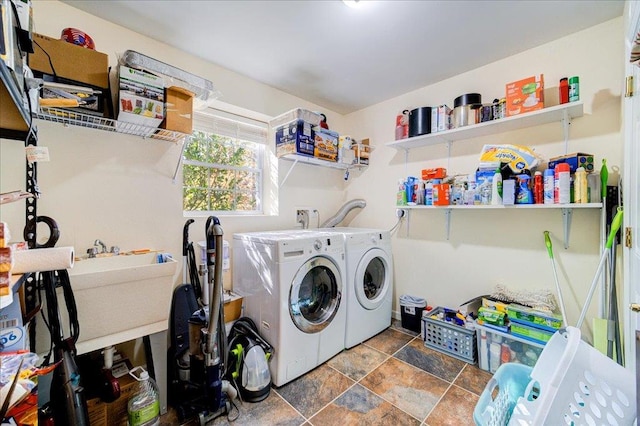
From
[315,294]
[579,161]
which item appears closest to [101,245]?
[315,294]

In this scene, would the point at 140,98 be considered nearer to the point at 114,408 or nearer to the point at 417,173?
the point at 114,408

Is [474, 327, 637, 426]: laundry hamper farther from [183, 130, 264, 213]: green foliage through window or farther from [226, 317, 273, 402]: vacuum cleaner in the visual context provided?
[183, 130, 264, 213]: green foliage through window

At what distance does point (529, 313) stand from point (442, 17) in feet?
6.82

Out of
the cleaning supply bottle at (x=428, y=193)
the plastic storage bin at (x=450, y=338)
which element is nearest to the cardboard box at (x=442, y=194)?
the cleaning supply bottle at (x=428, y=193)

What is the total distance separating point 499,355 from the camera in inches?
75.5

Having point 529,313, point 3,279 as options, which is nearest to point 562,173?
point 529,313

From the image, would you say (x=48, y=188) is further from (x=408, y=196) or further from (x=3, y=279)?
(x=408, y=196)

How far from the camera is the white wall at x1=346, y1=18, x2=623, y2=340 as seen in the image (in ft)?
5.79

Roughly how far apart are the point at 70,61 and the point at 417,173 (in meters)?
2.71

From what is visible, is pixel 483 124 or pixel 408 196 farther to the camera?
pixel 408 196

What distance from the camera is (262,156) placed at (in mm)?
2764

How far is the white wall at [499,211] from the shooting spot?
1764mm

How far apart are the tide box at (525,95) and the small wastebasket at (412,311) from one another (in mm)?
1797

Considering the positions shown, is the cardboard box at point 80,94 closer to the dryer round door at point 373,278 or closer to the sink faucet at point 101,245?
the sink faucet at point 101,245
